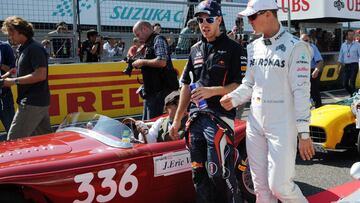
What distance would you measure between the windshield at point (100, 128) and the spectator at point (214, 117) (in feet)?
2.15

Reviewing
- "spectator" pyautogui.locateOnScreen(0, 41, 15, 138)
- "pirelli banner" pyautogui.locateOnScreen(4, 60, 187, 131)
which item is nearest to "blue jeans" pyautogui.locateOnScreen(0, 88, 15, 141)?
"spectator" pyautogui.locateOnScreen(0, 41, 15, 138)

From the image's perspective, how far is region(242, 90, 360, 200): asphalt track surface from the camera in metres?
4.93

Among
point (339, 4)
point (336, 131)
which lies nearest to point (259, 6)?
point (336, 131)

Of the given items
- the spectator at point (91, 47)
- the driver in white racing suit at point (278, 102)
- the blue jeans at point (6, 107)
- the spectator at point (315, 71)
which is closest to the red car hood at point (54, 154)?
the driver in white racing suit at point (278, 102)

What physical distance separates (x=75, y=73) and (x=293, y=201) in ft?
20.0

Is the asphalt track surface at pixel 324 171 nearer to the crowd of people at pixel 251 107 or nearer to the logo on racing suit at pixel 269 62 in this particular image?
the crowd of people at pixel 251 107

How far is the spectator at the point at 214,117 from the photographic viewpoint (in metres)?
3.38

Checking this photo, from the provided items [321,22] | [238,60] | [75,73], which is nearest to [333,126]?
[238,60]

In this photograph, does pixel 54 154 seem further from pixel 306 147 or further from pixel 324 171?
pixel 324 171

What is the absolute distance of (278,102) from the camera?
3.04 meters

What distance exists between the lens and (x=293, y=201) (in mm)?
3105

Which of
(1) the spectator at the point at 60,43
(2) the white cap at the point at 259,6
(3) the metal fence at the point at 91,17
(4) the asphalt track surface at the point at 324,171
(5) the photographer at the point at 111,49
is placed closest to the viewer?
(2) the white cap at the point at 259,6

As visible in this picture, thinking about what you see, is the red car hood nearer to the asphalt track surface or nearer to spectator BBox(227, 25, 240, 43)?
the asphalt track surface

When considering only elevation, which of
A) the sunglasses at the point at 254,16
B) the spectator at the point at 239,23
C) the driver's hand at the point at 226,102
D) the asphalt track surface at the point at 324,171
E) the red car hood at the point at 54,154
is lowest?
the asphalt track surface at the point at 324,171
